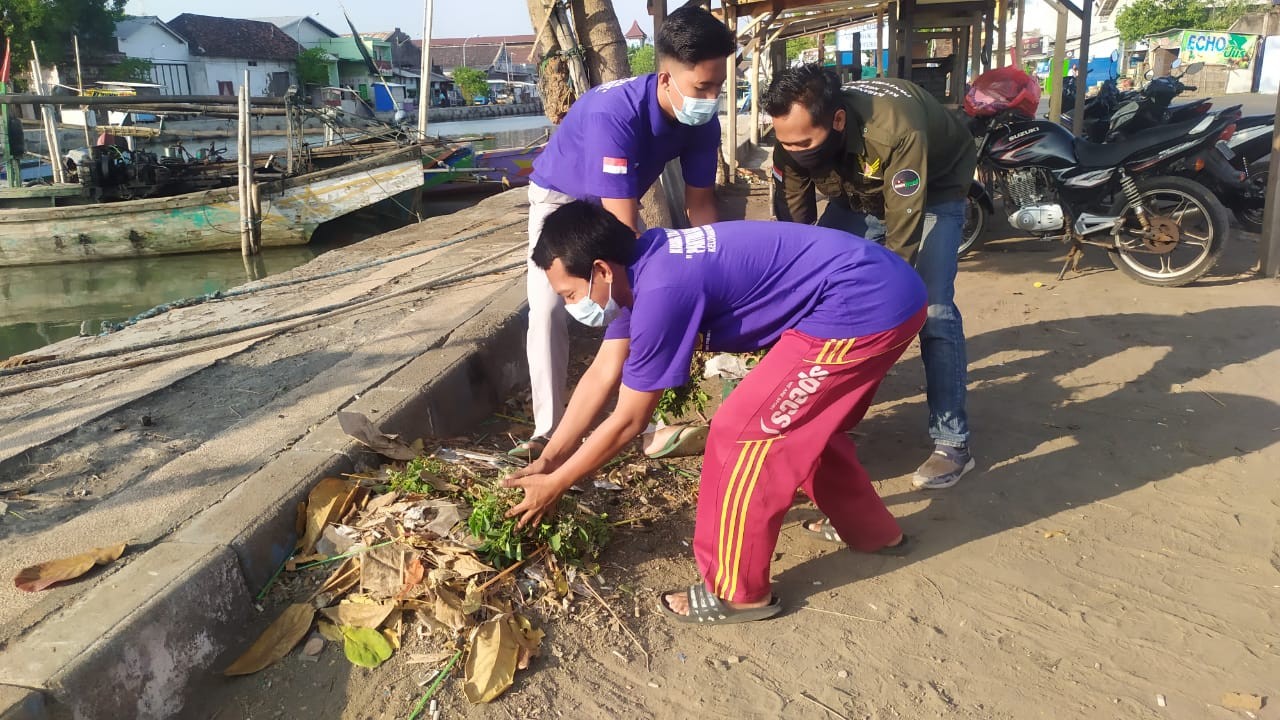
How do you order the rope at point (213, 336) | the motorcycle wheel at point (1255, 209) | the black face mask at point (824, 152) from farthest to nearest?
the motorcycle wheel at point (1255, 209), the rope at point (213, 336), the black face mask at point (824, 152)

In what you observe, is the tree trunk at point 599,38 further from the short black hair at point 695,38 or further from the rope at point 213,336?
the short black hair at point 695,38

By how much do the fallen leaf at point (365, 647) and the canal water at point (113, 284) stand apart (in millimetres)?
10763

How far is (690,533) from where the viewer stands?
9.81 feet

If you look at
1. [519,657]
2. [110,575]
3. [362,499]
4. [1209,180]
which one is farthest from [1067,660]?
[1209,180]

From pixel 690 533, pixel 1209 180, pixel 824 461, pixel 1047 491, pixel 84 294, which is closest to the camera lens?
pixel 824 461

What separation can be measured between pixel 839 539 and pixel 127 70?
1595 inches

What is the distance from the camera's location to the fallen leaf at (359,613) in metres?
2.34

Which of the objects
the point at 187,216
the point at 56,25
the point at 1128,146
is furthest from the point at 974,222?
the point at 56,25

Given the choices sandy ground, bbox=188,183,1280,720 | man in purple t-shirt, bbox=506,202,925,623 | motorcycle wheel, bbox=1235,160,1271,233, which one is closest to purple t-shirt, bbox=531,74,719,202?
man in purple t-shirt, bbox=506,202,925,623

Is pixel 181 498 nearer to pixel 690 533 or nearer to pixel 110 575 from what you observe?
pixel 110 575

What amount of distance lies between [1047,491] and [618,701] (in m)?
1.88

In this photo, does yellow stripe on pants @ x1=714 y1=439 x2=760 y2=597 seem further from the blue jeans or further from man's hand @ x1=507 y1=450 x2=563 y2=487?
the blue jeans

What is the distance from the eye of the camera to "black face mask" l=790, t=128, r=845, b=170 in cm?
305

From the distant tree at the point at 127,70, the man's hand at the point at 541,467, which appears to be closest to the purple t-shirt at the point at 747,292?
the man's hand at the point at 541,467
